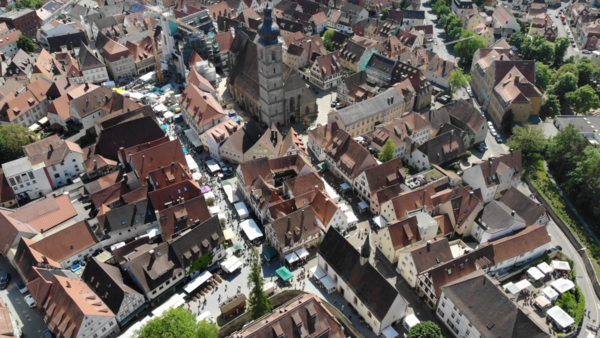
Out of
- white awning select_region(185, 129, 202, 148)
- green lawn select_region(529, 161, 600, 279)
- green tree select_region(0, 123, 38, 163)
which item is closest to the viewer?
green lawn select_region(529, 161, 600, 279)

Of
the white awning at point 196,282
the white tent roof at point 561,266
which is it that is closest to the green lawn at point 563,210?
the white tent roof at point 561,266

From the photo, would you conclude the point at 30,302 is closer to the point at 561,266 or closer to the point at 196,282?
the point at 196,282

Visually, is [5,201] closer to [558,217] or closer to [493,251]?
[493,251]

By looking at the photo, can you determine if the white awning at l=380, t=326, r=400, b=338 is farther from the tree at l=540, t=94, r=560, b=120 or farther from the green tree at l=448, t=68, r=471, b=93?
the tree at l=540, t=94, r=560, b=120

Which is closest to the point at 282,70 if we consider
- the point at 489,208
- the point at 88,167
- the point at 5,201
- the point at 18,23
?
the point at 88,167

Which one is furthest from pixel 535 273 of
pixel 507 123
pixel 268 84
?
pixel 268 84

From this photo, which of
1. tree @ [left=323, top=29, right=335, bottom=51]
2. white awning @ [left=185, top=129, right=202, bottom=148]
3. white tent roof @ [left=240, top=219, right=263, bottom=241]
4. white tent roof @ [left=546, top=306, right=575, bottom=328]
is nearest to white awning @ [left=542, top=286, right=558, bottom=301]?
white tent roof @ [left=546, top=306, right=575, bottom=328]
